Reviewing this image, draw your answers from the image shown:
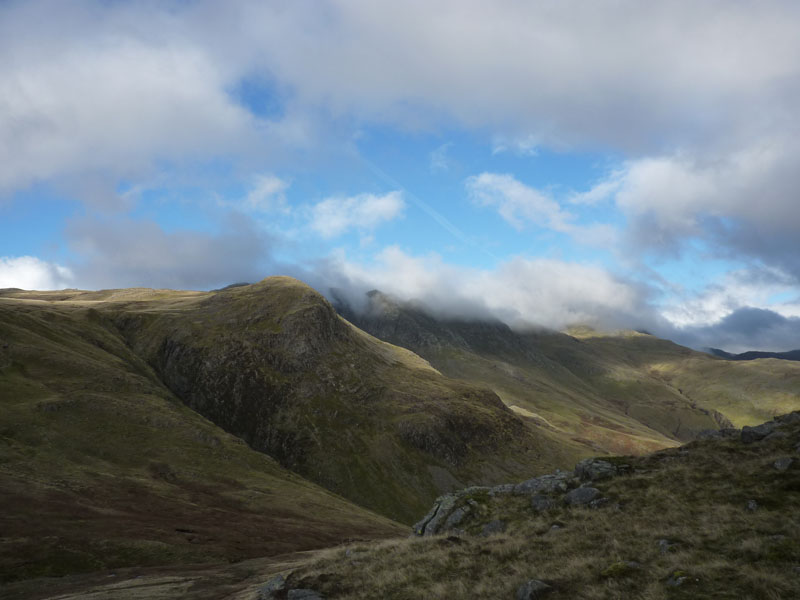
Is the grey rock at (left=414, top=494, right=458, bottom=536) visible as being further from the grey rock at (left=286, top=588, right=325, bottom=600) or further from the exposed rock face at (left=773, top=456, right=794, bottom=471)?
the exposed rock face at (left=773, top=456, right=794, bottom=471)

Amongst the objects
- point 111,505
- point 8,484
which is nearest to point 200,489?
point 111,505

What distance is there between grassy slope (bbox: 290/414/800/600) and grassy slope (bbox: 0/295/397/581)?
110ft

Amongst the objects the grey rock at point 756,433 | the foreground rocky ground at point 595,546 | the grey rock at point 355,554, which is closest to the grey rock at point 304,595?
the foreground rocky ground at point 595,546

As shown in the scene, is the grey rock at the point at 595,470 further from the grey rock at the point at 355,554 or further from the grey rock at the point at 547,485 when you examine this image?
the grey rock at the point at 355,554

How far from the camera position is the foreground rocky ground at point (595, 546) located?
53.4 ft

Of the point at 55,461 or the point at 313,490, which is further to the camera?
the point at 313,490

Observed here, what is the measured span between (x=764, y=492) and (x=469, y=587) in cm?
1735

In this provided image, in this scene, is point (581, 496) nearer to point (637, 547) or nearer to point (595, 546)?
point (595, 546)

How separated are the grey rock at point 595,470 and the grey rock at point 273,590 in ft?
72.6

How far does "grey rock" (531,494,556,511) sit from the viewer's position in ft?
101

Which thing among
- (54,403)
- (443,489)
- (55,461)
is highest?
(54,403)

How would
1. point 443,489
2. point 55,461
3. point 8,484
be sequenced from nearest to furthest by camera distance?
point 8,484, point 55,461, point 443,489

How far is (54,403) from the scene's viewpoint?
312 ft

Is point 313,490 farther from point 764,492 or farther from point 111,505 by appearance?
point 764,492
